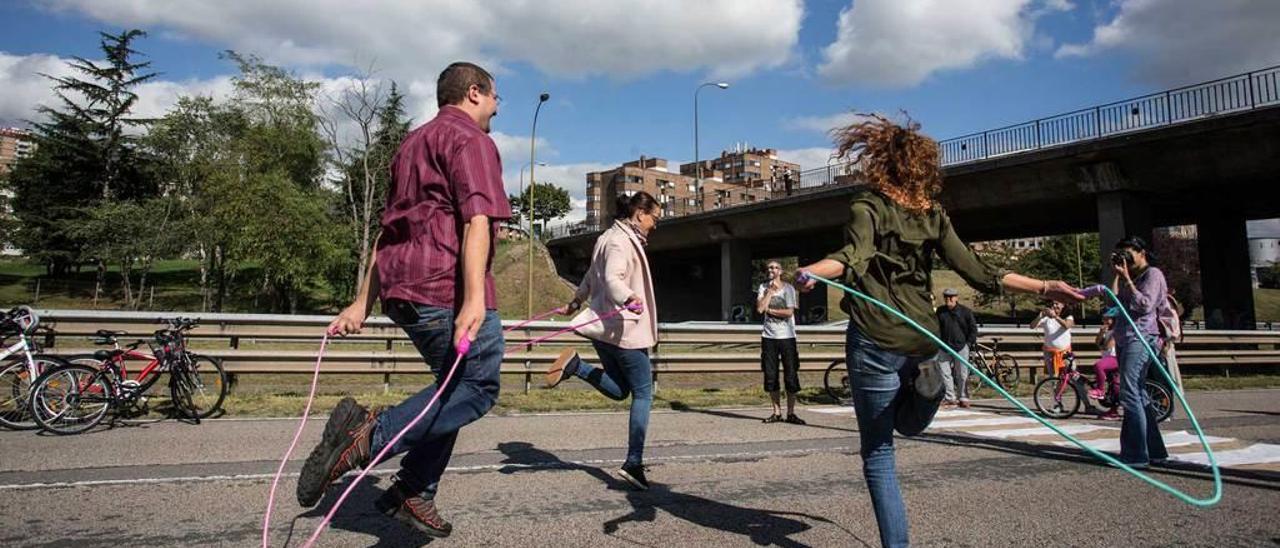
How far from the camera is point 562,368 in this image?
5391 mm

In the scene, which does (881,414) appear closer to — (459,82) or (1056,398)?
(459,82)

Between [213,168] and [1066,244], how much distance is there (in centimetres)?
6578

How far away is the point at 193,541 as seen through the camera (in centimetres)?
355

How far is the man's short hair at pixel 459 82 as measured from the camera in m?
3.25

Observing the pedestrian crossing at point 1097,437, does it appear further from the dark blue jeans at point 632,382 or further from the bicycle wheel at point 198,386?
the bicycle wheel at point 198,386

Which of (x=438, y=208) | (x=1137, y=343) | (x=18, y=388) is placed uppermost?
(x=438, y=208)

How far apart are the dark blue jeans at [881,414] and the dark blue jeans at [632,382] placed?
198cm

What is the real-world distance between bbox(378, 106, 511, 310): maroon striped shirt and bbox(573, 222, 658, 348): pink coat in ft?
6.12

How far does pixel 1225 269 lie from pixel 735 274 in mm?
22950

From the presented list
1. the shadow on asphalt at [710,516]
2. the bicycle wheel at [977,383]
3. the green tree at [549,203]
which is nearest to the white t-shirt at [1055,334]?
the bicycle wheel at [977,383]

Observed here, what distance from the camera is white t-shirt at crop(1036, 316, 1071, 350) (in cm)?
1177

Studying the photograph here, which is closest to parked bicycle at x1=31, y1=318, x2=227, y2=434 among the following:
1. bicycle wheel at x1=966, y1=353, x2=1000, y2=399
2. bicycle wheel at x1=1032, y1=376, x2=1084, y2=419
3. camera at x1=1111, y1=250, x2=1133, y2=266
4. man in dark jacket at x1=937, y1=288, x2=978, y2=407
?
camera at x1=1111, y1=250, x2=1133, y2=266

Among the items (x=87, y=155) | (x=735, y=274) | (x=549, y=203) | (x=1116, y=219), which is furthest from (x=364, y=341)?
(x=549, y=203)

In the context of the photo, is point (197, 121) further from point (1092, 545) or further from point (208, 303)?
point (1092, 545)
